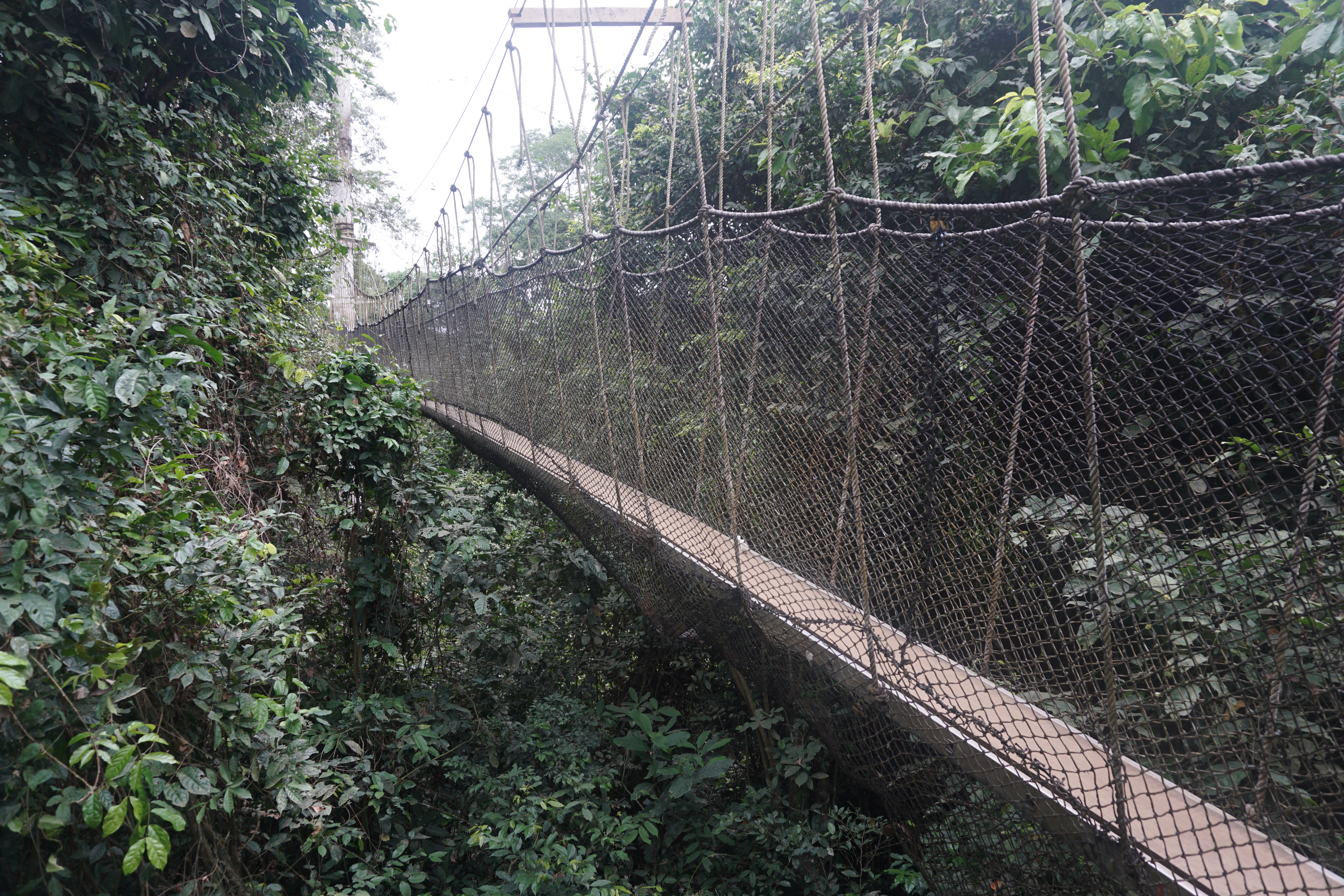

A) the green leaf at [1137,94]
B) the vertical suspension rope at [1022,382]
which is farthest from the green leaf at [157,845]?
the green leaf at [1137,94]

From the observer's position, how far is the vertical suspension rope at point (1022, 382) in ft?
3.73

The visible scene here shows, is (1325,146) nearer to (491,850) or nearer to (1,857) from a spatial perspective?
(491,850)

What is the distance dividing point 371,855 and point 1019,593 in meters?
2.43

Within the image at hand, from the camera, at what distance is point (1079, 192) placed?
1.05 metres

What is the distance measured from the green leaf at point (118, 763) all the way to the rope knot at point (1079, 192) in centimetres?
194

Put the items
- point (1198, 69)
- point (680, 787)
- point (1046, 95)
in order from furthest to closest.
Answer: point (680, 787), point (1046, 95), point (1198, 69)

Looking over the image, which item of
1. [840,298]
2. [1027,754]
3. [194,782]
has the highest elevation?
[840,298]

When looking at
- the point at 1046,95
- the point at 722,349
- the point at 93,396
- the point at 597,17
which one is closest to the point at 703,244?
the point at 722,349

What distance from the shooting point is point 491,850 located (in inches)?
96.7

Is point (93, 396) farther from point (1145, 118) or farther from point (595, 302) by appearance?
point (1145, 118)

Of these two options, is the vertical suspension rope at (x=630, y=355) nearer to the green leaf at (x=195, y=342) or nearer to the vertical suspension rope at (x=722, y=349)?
the vertical suspension rope at (x=722, y=349)

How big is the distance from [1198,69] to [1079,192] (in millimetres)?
1058

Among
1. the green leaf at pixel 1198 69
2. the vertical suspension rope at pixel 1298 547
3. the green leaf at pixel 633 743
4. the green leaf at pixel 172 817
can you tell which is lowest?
the green leaf at pixel 633 743

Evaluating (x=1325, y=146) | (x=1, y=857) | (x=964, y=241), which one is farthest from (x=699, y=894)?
(x=1325, y=146)
